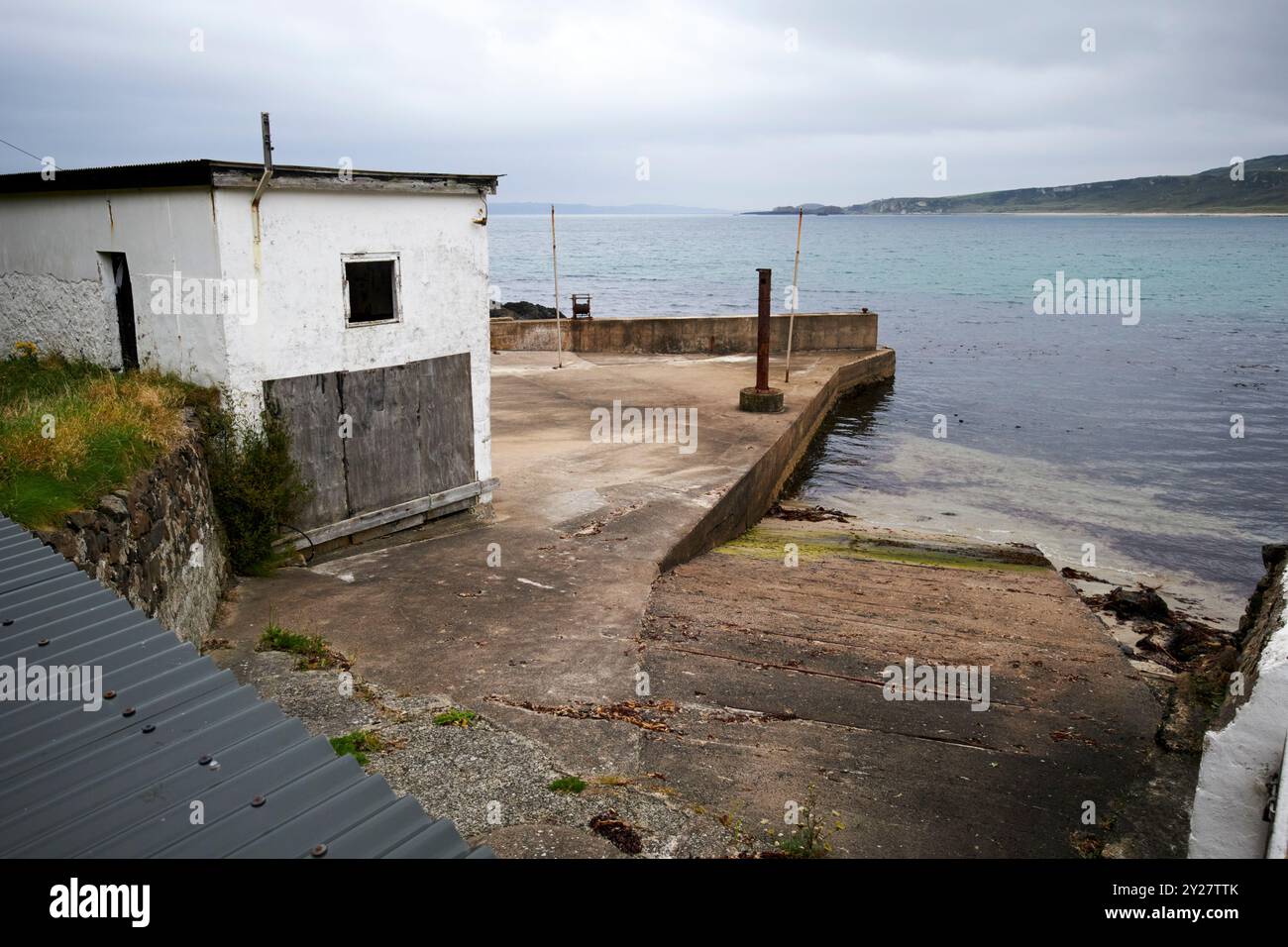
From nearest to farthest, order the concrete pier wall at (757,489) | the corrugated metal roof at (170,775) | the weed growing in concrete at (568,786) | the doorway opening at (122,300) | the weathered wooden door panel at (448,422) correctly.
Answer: the corrugated metal roof at (170,775), the weed growing in concrete at (568,786), the doorway opening at (122,300), the weathered wooden door panel at (448,422), the concrete pier wall at (757,489)

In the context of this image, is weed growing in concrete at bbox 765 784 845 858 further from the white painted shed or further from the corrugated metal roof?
the white painted shed

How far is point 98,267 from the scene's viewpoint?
1094 centimetres

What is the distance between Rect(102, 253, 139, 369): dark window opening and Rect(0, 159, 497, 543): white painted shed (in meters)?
0.02

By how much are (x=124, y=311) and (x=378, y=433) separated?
329cm

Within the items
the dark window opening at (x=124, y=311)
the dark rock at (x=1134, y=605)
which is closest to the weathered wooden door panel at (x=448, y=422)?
the dark window opening at (x=124, y=311)

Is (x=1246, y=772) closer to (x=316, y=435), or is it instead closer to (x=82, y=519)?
(x=82, y=519)

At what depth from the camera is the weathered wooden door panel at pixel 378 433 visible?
10.4m

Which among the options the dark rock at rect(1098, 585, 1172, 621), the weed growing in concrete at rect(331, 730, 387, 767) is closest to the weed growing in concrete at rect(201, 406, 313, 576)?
the weed growing in concrete at rect(331, 730, 387, 767)

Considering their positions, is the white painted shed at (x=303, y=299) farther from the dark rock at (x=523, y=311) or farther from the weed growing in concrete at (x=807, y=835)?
the dark rock at (x=523, y=311)

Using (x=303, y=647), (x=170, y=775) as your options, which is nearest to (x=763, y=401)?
(x=303, y=647)

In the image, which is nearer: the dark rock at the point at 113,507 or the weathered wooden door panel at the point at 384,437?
the dark rock at the point at 113,507

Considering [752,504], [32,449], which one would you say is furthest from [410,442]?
[752,504]

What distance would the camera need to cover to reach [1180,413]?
103 ft

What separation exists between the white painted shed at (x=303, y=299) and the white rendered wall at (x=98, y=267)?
0.08ft
